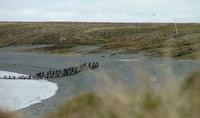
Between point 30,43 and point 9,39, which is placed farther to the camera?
point 9,39

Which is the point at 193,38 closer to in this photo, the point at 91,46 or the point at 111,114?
the point at 91,46

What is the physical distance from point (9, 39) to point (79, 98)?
165 m

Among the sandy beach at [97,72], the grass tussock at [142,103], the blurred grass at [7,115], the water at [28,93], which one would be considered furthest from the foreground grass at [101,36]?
the grass tussock at [142,103]

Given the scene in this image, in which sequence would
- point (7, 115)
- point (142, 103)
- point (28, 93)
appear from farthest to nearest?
point (28, 93)
point (7, 115)
point (142, 103)

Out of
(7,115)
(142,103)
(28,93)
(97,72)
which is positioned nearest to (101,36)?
(28,93)

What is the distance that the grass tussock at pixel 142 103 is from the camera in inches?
169

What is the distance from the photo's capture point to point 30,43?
477 feet

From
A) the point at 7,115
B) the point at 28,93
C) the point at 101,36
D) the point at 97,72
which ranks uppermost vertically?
the point at 97,72

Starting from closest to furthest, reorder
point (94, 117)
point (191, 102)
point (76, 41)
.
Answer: point (191, 102)
point (94, 117)
point (76, 41)

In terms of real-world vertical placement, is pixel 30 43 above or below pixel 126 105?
below

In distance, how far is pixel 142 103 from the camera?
15.0 feet

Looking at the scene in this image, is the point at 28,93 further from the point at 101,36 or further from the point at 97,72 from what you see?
the point at 101,36

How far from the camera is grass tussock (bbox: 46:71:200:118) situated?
430cm

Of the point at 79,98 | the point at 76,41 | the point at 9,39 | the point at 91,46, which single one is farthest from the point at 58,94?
the point at 9,39
